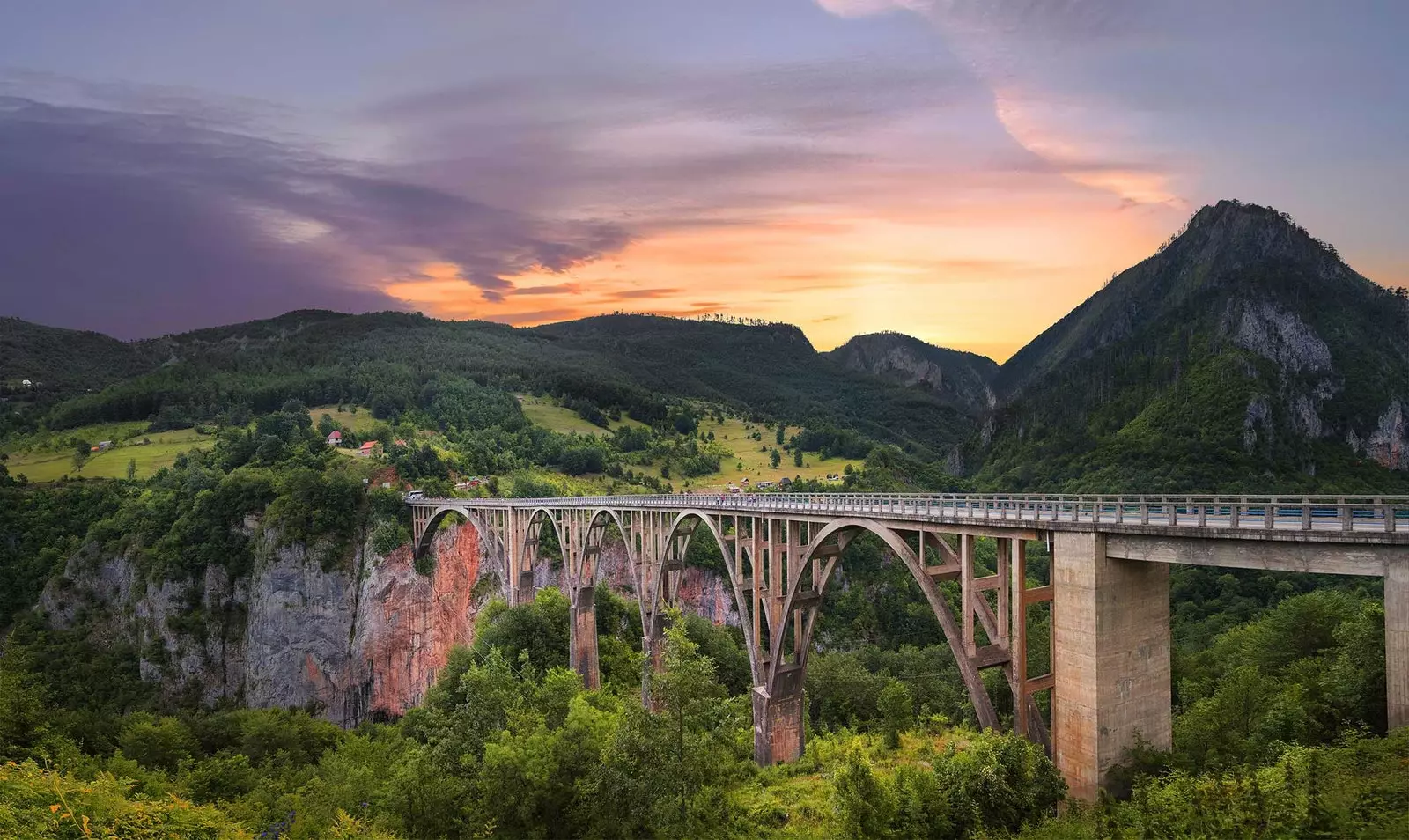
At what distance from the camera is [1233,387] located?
116 meters

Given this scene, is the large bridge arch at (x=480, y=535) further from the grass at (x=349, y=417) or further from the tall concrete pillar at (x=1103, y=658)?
the grass at (x=349, y=417)

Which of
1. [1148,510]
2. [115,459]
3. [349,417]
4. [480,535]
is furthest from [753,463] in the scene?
[1148,510]

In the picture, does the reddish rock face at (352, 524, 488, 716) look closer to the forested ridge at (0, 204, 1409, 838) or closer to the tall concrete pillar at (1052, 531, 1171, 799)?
the forested ridge at (0, 204, 1409, 838)

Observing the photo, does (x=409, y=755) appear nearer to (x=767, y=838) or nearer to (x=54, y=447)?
(x=767, y=838)

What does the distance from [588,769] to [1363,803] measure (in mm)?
16287

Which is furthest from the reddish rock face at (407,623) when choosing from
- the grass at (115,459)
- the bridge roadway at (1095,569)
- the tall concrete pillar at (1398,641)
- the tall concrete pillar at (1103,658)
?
the tall concrete pillar at (1398,641)

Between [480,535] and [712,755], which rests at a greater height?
[712,755]

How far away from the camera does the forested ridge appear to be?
1664cm

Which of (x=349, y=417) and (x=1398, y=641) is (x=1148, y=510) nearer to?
(x=1398, y=641)

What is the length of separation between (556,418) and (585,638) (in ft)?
335

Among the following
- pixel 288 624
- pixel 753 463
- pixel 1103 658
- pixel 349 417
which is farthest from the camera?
pixel 349 417

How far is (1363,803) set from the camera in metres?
10.8

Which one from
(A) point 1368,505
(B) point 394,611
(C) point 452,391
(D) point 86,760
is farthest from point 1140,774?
(C) point 452,391

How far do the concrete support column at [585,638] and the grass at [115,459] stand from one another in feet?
276
